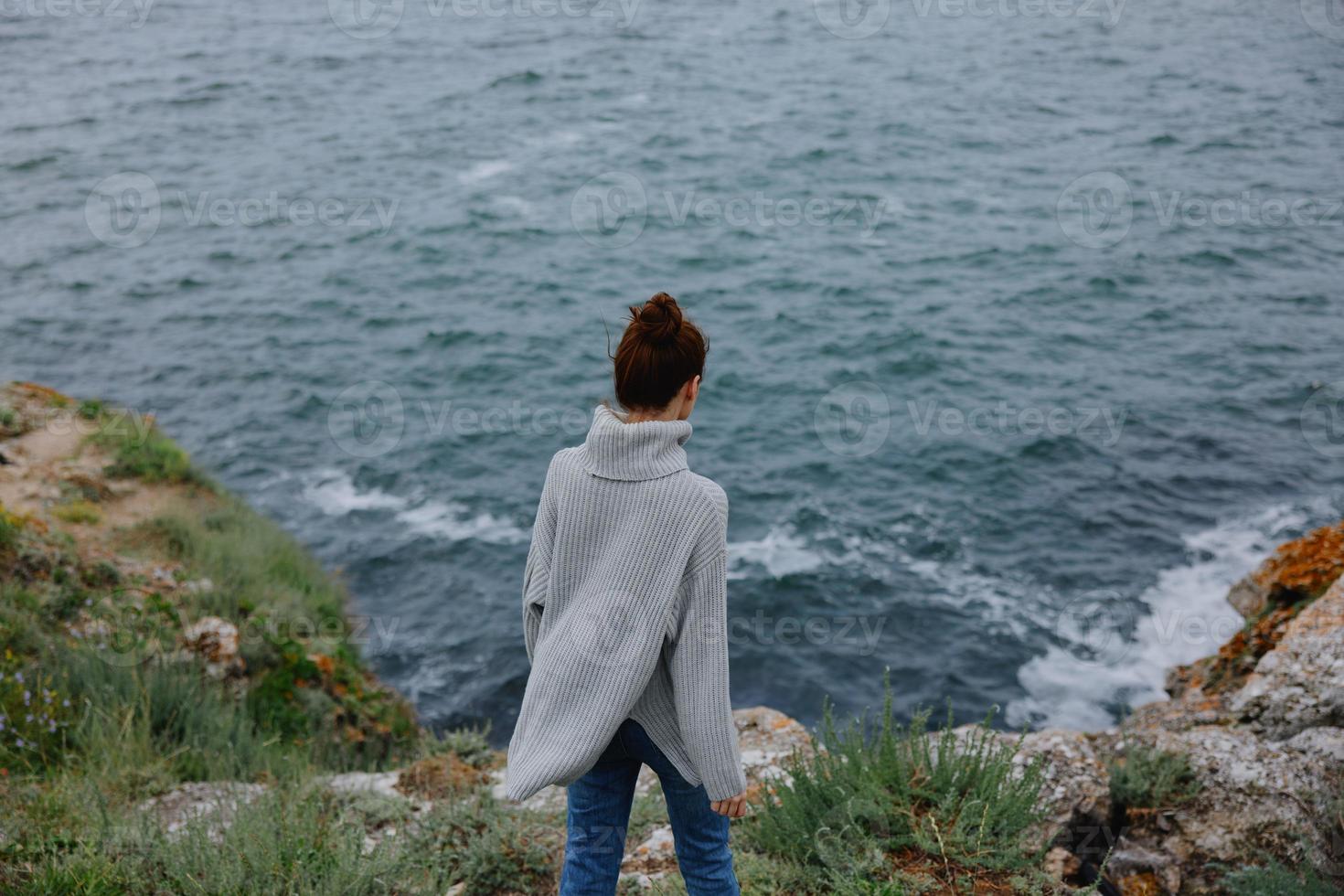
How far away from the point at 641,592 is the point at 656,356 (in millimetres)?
685

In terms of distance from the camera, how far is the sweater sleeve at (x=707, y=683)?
2.96 m

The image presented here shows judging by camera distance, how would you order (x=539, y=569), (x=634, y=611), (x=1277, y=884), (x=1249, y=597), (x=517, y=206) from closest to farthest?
1. (x=634, y=611)
2. (x=539, y=569)
3. (x=1277, y=884)
4. (x=1249, y=597)
5. (x=517, y=206)

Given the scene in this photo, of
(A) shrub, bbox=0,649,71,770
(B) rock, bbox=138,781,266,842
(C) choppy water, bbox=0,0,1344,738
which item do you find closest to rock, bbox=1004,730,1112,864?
(B) rock, bbox=138,781,266,842

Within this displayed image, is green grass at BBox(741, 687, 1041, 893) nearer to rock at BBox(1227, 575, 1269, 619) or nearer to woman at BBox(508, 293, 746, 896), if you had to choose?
woman at BBox(508, 293, 746, 896)

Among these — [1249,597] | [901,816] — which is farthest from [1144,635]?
[901,816]

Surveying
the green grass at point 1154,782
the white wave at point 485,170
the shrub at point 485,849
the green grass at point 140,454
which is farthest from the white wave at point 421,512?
the white wave at point 485,170

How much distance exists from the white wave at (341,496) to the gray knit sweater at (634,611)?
901 cm

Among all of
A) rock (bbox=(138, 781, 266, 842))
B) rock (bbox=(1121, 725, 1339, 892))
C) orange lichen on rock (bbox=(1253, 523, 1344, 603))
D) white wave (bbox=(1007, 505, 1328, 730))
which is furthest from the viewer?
white wave (bbox=(1007, 505, 1328, 730))

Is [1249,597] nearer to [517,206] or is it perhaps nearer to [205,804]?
[205,804]

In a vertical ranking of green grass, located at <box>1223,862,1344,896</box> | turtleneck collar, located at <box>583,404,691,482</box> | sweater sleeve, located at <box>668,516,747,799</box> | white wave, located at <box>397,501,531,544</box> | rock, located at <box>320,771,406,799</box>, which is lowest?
white wave, located at <box>397,501,531,544</box>

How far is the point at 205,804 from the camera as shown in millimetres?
4984

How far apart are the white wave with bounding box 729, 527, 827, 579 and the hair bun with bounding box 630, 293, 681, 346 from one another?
25.8ft

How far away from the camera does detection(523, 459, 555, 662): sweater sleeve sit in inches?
122

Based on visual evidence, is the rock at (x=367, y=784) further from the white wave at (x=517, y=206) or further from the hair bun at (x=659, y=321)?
the white wave at (x=517, y=206)
